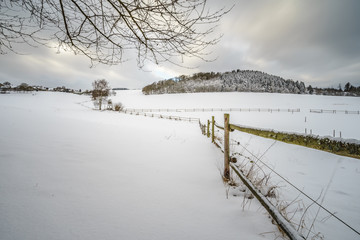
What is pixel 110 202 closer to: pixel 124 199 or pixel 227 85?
pixel 124 199

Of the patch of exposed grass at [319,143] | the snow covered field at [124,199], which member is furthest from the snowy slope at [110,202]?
the patch of exposed grass at [319,143]

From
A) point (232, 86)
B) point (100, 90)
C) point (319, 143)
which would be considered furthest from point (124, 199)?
point (232, 86)

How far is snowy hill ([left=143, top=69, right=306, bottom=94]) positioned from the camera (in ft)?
297

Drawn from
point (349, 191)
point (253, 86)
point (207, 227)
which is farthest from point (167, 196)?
point (253, 86)

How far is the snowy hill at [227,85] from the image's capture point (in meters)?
90.4

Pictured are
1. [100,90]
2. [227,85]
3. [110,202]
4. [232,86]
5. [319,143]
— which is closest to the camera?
[110,202]

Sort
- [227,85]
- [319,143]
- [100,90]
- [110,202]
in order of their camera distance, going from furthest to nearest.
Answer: [227,85], [100,90], [319,143], [110,202]

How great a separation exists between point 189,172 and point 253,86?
100499 mm

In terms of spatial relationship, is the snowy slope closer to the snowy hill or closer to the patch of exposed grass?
the patch of exposed grass

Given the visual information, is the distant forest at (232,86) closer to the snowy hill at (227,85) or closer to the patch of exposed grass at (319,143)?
the snowy hill at (227,85)

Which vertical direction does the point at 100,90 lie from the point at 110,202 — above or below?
above

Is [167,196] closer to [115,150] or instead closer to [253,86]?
[115,150]

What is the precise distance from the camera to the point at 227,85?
9306cm

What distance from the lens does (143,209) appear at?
6.34 feet
